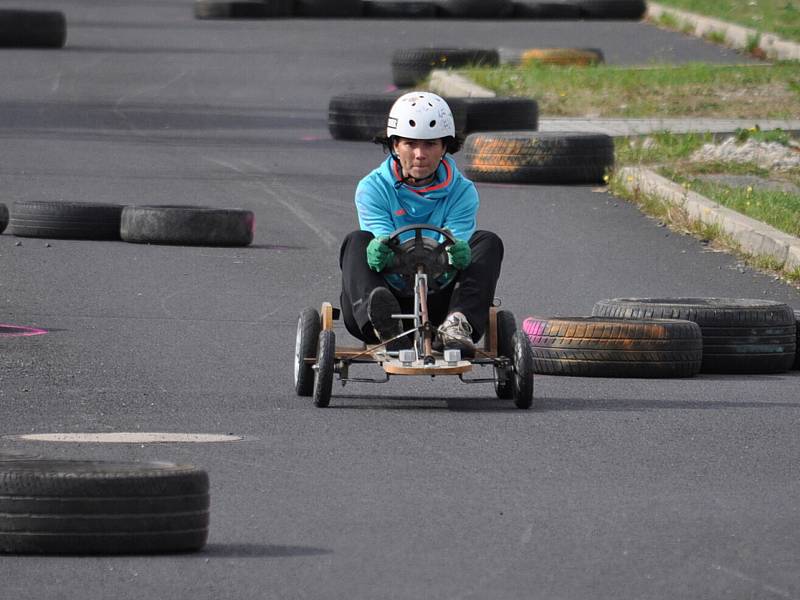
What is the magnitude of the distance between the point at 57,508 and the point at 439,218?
12.7ft

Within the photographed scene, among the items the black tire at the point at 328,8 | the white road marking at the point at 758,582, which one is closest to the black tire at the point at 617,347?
the white road marking at the point at 758,582

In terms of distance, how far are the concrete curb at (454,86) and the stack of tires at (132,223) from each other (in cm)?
876

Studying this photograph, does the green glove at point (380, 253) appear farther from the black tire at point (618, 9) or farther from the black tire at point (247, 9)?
the black tire at point (618, 9)

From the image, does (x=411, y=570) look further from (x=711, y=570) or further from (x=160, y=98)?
(x=160, y=98)

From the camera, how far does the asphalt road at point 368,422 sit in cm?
549

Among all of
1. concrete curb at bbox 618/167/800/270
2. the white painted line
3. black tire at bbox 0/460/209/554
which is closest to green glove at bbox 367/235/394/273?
the white painted line

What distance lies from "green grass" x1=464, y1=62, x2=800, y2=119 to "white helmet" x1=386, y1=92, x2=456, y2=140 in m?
12.8

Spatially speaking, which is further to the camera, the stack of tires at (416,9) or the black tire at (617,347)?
the stack of tires at (416,9)

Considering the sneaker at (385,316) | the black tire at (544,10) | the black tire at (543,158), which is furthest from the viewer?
the black tire at (544,10)

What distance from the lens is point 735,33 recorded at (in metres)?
30.9

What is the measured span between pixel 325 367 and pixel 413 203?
1.05 metres

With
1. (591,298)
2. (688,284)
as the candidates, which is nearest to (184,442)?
(591,298)

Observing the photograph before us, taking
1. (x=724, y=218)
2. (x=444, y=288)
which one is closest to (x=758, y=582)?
Result: (x=444, y=288)

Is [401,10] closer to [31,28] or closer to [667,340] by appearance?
[31,28]
